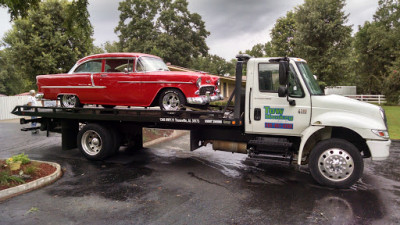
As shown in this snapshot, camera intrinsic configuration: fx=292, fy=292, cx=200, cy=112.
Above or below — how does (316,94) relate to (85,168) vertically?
above

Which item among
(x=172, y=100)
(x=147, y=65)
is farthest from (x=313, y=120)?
(x=147, y=65)

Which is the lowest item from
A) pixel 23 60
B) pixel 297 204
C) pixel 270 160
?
pixel 297 204

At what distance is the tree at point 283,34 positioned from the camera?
3344 cm

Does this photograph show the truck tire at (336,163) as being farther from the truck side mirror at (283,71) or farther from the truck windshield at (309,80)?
the truck side mirror at (283,71)

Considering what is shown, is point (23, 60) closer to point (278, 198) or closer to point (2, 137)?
point (2, 137)

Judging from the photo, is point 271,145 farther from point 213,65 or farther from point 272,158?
point 213,65

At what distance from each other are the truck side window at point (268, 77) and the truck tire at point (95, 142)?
13.8 ft

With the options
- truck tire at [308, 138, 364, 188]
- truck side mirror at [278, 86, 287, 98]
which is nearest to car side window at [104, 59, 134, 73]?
truck side mirror at [278, 86, 287, 98]

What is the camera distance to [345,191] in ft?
17.9

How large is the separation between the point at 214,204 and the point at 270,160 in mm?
1710

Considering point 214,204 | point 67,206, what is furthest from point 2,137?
point 214,204

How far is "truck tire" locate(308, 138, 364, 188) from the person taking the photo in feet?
17.8

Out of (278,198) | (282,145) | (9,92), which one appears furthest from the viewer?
(9,92)

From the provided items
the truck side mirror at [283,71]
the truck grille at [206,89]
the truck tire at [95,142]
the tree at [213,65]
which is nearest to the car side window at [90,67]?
the truck tire at [95,142]
